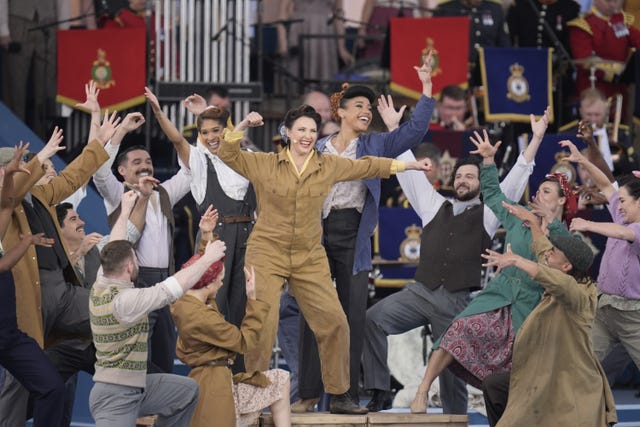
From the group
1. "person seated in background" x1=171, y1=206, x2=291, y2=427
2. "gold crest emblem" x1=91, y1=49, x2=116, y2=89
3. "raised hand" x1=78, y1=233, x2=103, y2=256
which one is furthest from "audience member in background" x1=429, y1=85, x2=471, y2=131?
"person seated in background" x1=171, y1=206, x2=291, y2=427

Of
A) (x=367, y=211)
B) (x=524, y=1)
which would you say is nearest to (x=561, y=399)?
(x=367, y=211)

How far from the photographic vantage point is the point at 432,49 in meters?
13.2

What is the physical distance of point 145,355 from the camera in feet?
24.4

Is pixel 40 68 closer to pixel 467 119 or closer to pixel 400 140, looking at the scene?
pixel 467 119

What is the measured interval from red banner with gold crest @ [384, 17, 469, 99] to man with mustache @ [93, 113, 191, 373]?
440 centimetres

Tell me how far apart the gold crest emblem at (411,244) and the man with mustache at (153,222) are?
2.89m

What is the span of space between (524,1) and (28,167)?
7.57 m

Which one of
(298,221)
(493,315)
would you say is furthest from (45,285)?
(493,315)

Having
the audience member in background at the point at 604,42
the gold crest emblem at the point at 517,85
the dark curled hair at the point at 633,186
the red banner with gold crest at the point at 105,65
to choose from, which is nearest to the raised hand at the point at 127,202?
the dark curled hair at the point at 633,186

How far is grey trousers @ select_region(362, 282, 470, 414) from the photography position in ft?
29.0

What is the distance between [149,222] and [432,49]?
5.00 metres

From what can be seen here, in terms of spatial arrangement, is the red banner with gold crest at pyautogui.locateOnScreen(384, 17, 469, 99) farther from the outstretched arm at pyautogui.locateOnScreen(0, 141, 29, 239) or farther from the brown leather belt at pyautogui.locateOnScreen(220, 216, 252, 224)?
the outstretched arm at pyautogui.locateOnScreen(0, 141, 29, 239)

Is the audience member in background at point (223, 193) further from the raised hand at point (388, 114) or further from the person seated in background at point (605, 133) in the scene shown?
the person seated in background at point (605, 133)

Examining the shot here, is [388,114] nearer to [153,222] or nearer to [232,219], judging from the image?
[232,219]
